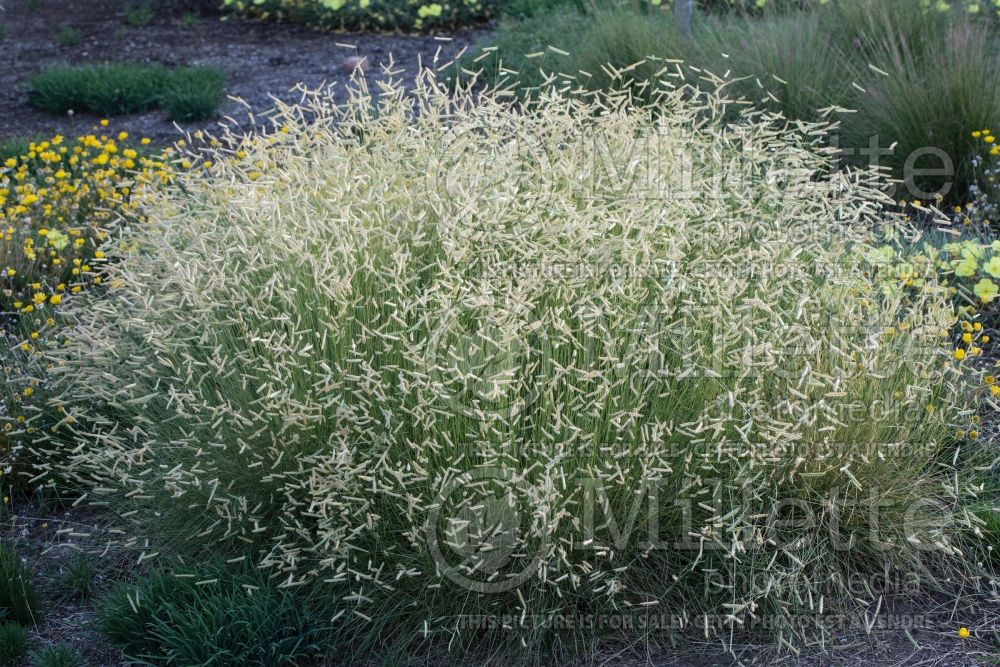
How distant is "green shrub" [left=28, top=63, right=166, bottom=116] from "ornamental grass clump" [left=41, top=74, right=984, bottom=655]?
463 centimetres

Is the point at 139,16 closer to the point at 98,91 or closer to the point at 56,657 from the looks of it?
the point at 98,91

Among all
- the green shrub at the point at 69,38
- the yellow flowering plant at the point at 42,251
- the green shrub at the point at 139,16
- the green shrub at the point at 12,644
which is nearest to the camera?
the green shrub at the point at 12,644

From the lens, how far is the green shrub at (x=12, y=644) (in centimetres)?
A: 283

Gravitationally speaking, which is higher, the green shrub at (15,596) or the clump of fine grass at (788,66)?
the clump of fine grass at (788,66)

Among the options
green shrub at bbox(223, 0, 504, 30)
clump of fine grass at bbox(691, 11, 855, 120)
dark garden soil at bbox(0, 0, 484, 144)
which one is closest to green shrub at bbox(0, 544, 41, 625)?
clump of fine grass at bbox(691, 11, 855, 120)

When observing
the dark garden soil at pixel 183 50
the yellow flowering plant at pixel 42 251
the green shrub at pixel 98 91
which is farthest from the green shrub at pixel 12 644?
the green shrub at pixel 98 91

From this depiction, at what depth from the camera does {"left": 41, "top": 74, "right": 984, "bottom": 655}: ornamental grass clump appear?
274 centimetres

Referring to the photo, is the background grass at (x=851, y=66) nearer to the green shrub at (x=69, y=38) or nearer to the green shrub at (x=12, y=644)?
the green shrub at (x=12, y=644)

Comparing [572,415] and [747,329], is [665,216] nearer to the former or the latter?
[747,329]

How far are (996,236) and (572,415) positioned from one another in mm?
2625

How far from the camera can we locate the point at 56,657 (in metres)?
2.77

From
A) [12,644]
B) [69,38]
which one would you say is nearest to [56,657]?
[12,644]

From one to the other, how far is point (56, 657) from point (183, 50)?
7.14 m

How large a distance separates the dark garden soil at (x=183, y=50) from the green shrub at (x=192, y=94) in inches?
3.4
